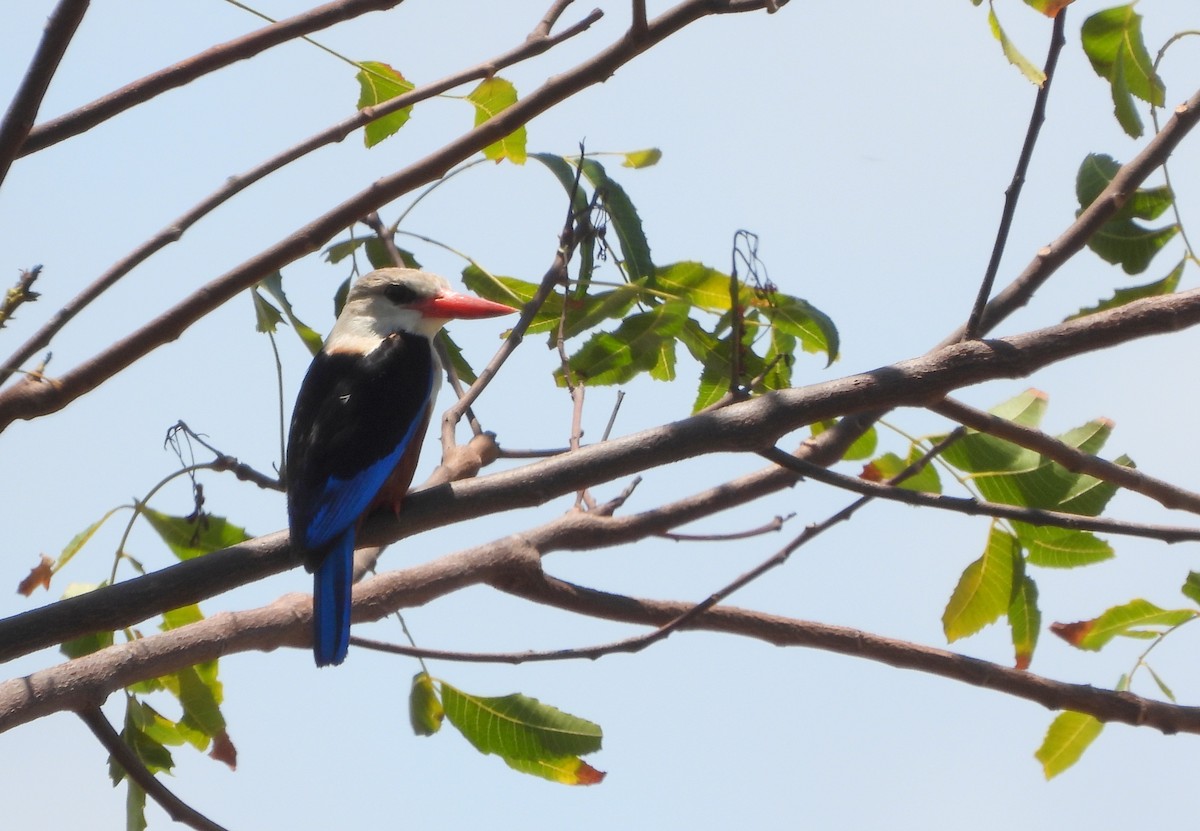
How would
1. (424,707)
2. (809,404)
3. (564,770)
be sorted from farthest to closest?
1. (424,707)
2. (564,770)
3. (809,404)

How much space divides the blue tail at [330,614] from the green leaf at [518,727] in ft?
1.06

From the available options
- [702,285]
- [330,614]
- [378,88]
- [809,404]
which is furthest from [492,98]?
[330,614]

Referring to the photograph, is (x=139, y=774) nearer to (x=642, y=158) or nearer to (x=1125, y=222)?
(x=642, y=158)

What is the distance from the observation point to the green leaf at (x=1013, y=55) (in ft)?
6.59

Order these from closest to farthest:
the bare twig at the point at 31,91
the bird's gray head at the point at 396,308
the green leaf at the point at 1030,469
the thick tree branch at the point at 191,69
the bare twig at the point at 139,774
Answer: the bare twig at the point at 31,91
the thick tree branch at the point at 191,69
the bare twig at the point at 139,774
the green leaf at the point at 1030,469
the bird's gray head at the point at 396,308

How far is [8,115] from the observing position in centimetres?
164

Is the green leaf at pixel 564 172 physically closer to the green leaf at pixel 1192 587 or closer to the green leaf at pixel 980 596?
the green leaf at pixel 980 596

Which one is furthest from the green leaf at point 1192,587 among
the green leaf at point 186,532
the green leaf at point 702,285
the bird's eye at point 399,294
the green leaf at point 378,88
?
the bird's eye at point 399,294

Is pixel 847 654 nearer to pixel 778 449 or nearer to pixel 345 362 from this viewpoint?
pixel 778 449

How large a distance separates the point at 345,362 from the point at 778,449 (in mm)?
1772

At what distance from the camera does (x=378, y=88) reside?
247 centimetres

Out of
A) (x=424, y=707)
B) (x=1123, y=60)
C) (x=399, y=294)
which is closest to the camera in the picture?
(x=1123, y=60)

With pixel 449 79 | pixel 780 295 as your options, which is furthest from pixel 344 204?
pixel 780 295

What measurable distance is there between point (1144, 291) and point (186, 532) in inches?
82.1
